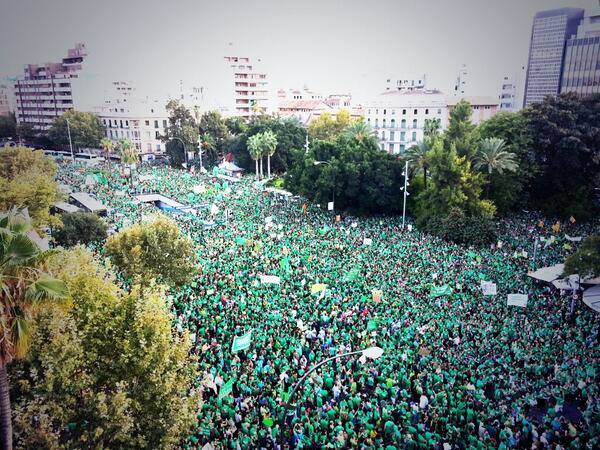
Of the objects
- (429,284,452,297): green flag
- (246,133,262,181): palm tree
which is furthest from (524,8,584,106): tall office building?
(429,284,452,297): green flag

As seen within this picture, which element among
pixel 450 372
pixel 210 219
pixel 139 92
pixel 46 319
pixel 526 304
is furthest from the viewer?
pixel 139 92

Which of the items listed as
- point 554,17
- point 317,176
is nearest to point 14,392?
point 317,176

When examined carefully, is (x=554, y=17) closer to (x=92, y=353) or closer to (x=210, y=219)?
(x=210, y=219)

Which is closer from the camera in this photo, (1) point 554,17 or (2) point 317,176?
(2) point 317,176

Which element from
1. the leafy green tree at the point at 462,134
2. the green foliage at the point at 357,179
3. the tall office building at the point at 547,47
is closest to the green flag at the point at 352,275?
the green foliage at the point at 357,179

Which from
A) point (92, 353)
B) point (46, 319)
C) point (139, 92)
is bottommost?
point (92, 353)

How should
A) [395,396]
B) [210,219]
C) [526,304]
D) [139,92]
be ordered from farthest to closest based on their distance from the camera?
[139,92] < [210,219] < [526,304] < [395,396]

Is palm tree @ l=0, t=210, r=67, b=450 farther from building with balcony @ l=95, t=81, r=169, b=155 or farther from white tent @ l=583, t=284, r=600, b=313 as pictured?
building with balcony @ l=95, t=81, r=169, b=155
